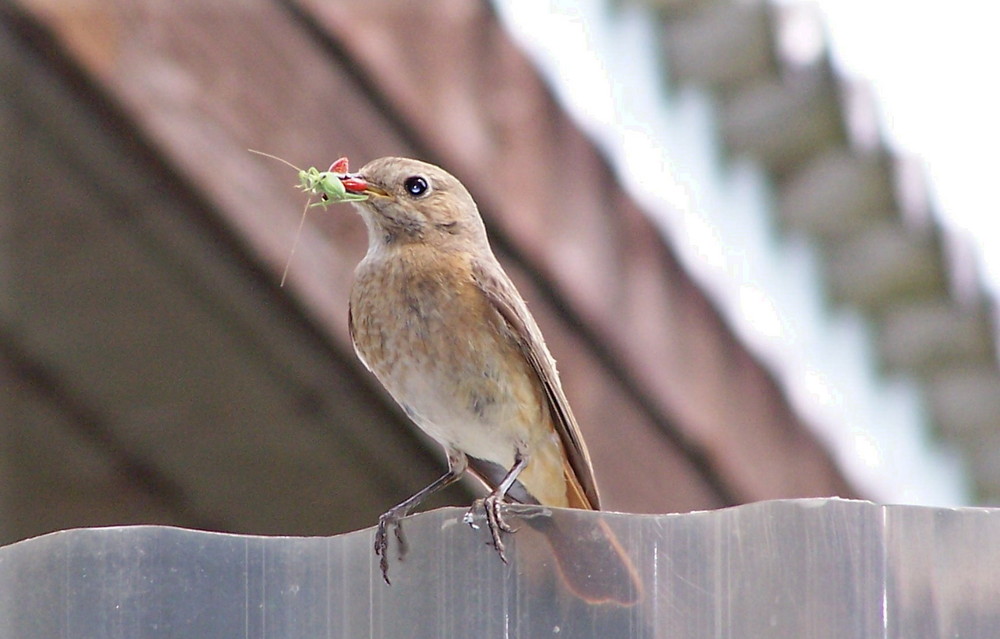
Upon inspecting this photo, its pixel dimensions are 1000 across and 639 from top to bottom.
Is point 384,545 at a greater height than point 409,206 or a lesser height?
lesser

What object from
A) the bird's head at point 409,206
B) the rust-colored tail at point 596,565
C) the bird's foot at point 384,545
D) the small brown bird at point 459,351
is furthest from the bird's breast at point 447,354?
the rust-colored tail at point 596,565

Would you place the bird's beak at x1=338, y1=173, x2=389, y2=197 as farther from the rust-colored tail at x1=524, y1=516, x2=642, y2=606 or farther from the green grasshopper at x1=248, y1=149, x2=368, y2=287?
the rust-colored tail at x1=524, y1=516, x2=642, y2=606

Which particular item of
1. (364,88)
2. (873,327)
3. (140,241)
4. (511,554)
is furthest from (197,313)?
(511,554)

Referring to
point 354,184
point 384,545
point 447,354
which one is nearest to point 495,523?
point 384,545

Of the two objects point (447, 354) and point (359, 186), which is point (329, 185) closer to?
point (359, 186)

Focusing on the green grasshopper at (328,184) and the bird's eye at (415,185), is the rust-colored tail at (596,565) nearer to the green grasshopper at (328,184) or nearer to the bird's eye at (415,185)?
the green grasshopper at (328,184)

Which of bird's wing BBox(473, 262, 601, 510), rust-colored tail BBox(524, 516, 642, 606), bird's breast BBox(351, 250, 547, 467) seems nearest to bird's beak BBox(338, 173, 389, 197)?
bird's breast BBox(351, 250, 547, 467)

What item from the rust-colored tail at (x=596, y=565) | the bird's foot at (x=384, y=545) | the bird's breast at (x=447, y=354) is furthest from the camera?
the bird's breast at (x=447, y=354)

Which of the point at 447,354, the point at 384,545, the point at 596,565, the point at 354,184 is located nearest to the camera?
the point at 596,565
